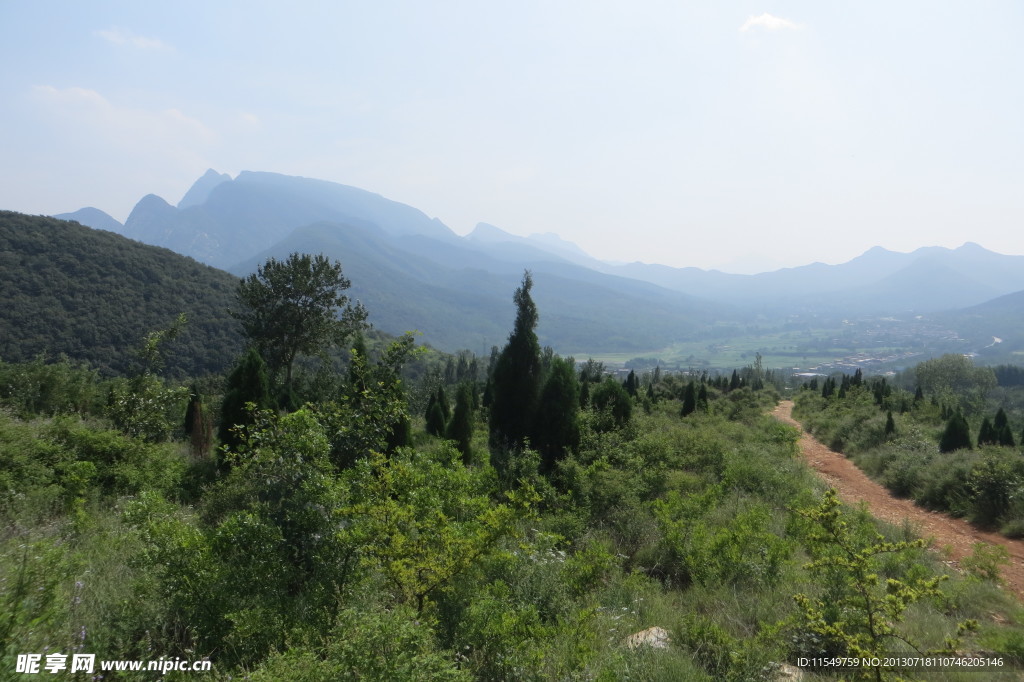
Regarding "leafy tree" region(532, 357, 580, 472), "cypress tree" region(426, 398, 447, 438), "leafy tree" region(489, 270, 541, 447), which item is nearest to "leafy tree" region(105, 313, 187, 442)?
"cypress tree" region(426, 398, 447, 438)

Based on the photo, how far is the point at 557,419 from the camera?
11.6 meters

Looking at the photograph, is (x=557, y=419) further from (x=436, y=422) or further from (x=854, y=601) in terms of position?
(x=854, y=601)

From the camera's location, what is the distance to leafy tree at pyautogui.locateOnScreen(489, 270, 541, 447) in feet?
39.9

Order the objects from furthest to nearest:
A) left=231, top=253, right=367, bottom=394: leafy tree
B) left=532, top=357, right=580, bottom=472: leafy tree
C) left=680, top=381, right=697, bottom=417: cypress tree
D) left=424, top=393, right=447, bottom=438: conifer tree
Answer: left=680, top=381, right=697, bottom=417: cypress tree
left=231, top=253, right=367, bottom=394: leafy tree
left=424, top=393, right=447, bottom=438: conifer tree
left=532, top=357, right=580, bottom=472: leafy tree

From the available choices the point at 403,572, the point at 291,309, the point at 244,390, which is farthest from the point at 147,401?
the point at 403,572

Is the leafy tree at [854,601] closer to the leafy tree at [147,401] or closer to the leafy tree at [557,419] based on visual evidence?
the leafy tree at [557,419]

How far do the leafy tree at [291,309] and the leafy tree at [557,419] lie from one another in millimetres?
9637

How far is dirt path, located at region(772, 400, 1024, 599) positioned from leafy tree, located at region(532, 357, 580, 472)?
646 centimetres

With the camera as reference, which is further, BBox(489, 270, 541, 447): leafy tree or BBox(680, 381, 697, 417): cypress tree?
BBox(680, 381, 697, 417): cypress tree

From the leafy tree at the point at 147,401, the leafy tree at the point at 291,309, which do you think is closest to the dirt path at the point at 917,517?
the leafy tree at the point at 147,401

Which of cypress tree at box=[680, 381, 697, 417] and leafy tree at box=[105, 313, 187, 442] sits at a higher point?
leafy tree at box=[105, 313, 187, 442]

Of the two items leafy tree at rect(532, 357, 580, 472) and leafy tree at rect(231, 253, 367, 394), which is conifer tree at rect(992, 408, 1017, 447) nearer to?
leafy tree at rect(532, 357, 580, 472)

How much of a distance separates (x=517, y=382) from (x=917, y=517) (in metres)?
9.23

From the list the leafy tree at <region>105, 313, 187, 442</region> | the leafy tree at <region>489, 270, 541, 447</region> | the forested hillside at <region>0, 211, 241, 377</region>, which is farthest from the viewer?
the forested hillside at <region>0, 211, 241, 377</region>
